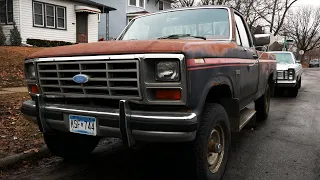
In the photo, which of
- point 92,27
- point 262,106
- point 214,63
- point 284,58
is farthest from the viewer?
point 92,27

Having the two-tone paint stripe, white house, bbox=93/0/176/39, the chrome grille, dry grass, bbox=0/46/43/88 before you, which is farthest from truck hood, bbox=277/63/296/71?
white house, bbox=93/0/176/39

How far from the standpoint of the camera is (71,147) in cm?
393

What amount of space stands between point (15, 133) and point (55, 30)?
15.3 metres

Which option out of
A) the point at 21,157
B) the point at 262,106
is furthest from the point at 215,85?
the point at 262,106

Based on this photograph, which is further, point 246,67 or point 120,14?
point 120,14

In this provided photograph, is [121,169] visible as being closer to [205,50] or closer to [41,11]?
[205,50]

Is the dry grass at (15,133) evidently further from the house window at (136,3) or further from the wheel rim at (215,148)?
the house window at (136,3)

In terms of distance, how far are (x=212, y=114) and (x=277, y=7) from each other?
3762 centimetres

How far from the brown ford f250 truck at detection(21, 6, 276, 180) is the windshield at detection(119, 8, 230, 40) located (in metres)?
0.19

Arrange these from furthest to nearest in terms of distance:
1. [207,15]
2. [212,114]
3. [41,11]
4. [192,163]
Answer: [41,11], [207,15], [212,114], [192,163]

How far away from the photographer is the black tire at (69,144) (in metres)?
3.68

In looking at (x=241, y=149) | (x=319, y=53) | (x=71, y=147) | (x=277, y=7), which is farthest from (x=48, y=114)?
(x=319, y=53)

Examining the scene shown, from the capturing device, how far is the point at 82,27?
21156mm

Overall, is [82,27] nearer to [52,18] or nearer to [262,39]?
[52,18]
